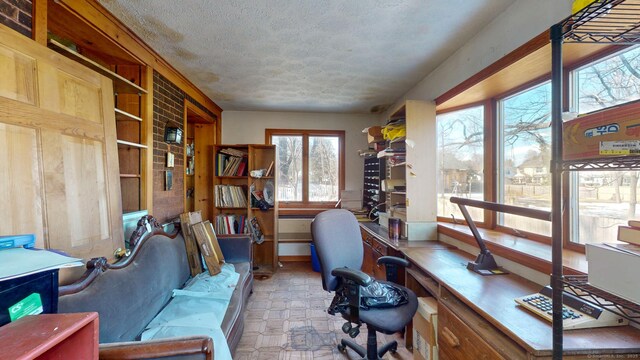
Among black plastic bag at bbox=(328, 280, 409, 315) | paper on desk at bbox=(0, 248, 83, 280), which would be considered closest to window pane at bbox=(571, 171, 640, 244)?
black plastic bag at bbox=(328, 280, 409, 315)

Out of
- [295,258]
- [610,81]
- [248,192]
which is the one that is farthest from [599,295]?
[295,258]

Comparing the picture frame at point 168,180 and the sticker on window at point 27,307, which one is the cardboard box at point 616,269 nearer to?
the sticker on window at point 27,307

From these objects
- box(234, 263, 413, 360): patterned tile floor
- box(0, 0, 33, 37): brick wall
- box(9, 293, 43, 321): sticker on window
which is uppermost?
box(0, 0, 33, 37): brick wall

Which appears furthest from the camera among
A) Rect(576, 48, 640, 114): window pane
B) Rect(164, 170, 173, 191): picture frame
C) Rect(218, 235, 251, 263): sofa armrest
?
Rect(218, 235, 251, 263): sofa armrest

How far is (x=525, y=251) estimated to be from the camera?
1534 mm

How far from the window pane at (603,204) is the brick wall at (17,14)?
293 cm

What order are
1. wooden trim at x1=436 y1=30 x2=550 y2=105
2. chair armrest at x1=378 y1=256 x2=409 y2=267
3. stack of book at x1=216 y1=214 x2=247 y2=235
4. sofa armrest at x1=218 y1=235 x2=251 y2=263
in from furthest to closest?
stack of book at x1=216 y1=214 x2=247 y2=235 < sofa armrest at x1=218 y1=235 x2=251 y2=263 < chair armrest at x1=378 y1=256 x2=409 y2=267 < wooden trim at x1=436 y1=30 x2=550 y2=105

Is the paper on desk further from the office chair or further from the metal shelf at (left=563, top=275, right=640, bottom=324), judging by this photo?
the metal shelf at (left=563, top=275, right=640, bottom=324)

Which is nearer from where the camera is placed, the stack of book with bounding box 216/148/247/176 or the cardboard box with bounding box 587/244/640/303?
the cardboard box with bounding box 587/244/640/303

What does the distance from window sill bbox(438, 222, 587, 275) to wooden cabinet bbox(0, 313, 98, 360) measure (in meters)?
1.86

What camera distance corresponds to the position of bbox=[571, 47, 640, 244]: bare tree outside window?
1252 millimetres

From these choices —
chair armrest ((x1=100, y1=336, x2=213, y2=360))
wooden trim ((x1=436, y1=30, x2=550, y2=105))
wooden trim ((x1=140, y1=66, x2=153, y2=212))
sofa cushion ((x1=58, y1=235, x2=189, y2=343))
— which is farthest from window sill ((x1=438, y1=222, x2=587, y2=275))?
wooden trim ((x1=140, y1=66, x2=153, y2=212))

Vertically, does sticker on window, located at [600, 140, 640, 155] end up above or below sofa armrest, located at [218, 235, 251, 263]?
above

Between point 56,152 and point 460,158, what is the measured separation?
293 cm
